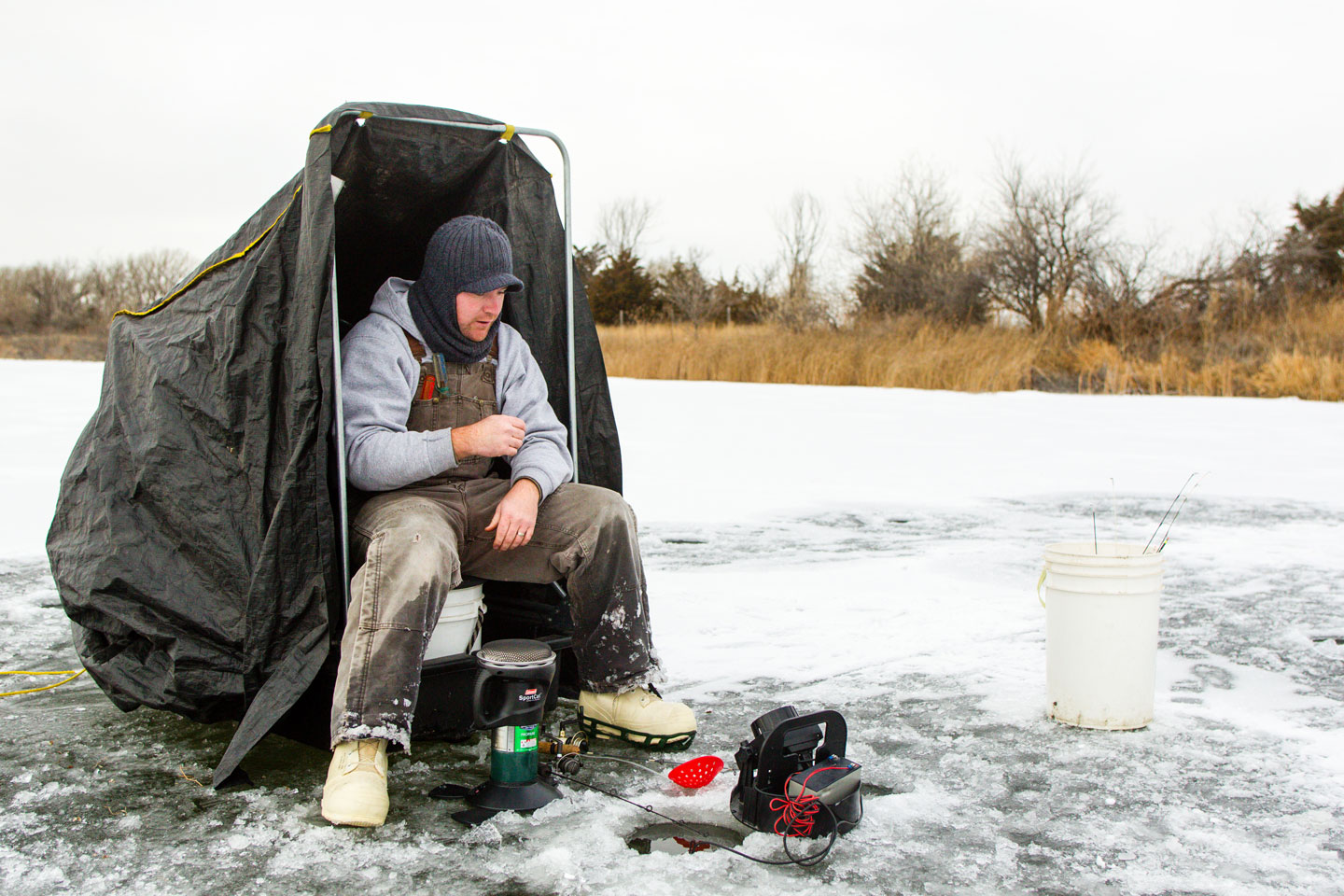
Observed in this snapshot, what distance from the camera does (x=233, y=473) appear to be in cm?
235

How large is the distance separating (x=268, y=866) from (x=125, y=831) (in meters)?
0.36

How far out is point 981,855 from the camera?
195 centimetres

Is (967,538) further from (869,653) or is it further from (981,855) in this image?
(981,855)

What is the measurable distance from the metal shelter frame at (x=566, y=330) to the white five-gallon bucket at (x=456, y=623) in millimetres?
212

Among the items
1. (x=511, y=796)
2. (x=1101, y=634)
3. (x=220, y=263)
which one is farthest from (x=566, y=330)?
(x=1101, y=634)

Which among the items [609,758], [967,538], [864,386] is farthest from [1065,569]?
[864,386]

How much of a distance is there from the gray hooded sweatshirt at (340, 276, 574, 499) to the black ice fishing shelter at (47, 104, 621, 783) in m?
0.10

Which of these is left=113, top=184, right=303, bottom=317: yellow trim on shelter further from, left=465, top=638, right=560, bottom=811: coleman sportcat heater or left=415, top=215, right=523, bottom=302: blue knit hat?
left=465, top=638, right=560, bottom=811: coleman sportcat heater

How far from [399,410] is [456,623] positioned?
0.51 m

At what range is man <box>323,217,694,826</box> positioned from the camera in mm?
2375

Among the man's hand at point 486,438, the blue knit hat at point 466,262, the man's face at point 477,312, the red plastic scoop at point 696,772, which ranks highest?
the blue knit hat at point 466,262

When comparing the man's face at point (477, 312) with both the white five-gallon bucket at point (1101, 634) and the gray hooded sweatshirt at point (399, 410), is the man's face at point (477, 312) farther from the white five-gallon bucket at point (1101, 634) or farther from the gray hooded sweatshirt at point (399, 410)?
the white five-gallon bucket at point (1101, 634)

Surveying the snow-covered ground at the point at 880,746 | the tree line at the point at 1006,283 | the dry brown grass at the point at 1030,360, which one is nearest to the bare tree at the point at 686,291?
the tree line at the point at 1006,283

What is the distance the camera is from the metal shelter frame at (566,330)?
90.6 inches
